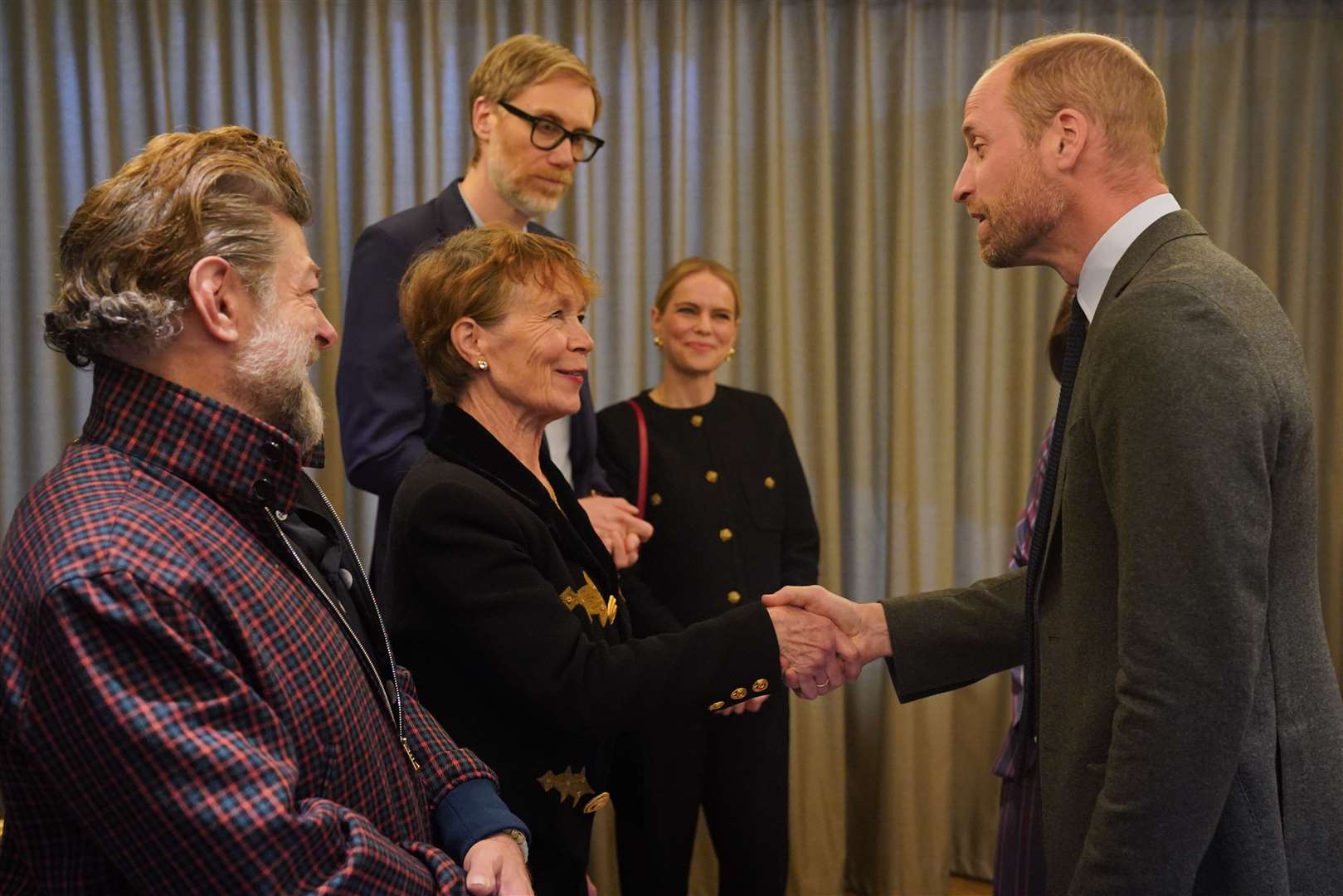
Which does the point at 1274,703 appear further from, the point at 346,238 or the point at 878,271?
the point at 346,238

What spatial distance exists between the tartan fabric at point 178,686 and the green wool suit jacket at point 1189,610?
0.73m

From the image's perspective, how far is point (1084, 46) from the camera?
1651 millimetres

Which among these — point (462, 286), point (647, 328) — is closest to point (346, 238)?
point (647, 328)

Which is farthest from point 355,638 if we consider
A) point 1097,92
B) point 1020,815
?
point 1020,815

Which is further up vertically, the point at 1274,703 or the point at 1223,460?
the point at 1223,460

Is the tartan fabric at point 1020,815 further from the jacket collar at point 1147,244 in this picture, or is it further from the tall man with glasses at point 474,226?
the tall man with glasses at point 474,226

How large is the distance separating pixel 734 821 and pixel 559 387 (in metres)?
1.42

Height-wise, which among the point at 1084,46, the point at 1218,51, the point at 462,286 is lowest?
the point at 462,286

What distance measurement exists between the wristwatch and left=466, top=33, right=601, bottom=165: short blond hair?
155 cm

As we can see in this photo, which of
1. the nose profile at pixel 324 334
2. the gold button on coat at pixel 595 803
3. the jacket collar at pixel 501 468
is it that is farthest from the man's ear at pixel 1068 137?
the gold button on coat at pixel 595 803

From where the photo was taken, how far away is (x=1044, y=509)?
160cm

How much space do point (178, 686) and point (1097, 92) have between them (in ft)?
4.25

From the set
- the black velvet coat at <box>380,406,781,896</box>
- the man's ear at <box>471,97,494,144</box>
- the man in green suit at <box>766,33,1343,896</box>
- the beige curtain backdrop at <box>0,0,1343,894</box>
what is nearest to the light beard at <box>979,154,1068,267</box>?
the man in green suit at <box>766,33,1343,896</box>

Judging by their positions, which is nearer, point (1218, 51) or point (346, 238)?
point (346, 238)
